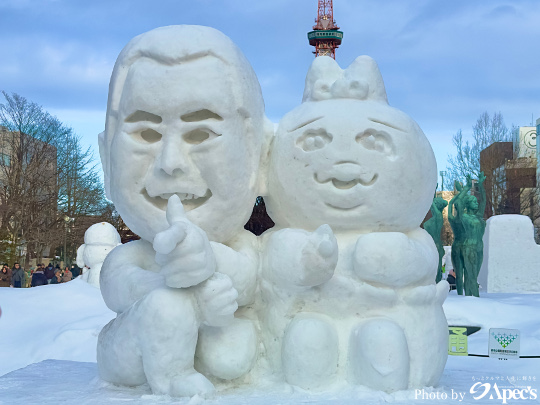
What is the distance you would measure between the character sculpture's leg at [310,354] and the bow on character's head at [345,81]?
4.22 feet

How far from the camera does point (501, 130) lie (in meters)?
25.0

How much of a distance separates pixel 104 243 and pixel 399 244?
29.2 ft

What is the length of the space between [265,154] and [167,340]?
117 cm

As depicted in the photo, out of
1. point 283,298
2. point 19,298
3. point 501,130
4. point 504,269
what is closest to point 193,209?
point 283,298

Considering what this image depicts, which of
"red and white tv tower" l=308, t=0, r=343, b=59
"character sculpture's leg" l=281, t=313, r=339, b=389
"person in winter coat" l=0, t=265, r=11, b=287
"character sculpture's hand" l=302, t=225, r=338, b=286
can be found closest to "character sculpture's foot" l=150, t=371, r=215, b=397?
"character sculpture's leg" l=281, t=313, r=339, b=389

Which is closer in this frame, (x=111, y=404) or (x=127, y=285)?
(x=111, y=404)

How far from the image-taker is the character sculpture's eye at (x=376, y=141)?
345 centimetres

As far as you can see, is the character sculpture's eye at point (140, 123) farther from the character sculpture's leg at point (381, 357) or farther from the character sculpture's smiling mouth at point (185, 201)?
the character sculpture's leg at point (381, 357)

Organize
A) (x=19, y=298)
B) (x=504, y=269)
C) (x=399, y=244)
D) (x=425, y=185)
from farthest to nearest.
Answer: (x=504, y=269) < (x=19, y=298) < (x=425, y=185) < (x=399, y=244)

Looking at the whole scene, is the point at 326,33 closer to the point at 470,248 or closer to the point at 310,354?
the point at 470,248

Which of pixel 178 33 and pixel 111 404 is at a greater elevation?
pixel 178 33

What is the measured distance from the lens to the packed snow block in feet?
45.5

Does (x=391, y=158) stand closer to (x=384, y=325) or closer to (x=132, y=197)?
(x=384, y=325)

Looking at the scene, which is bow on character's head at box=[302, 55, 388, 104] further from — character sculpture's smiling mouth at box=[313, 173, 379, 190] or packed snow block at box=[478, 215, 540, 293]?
packed snow block at box=[478, 215, 540, 293]
